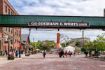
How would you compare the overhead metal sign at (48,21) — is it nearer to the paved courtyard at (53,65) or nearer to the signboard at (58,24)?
the signboard at (58,24)

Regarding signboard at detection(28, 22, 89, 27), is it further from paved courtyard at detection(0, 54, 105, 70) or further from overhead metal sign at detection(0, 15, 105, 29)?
paved courtyard at detection(0, 54, 105, 70)

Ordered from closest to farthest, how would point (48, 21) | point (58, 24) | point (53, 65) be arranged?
point (53, 65) → point (58, 24) → point (48, 21)

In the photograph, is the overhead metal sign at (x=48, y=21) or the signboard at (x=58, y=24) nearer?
the signboard at (x=58, y=24)

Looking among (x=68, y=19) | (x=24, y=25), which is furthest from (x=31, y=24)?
(x=68, y=19)

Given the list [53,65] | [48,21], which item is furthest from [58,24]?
[53,65]

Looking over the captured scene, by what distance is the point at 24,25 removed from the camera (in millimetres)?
61406

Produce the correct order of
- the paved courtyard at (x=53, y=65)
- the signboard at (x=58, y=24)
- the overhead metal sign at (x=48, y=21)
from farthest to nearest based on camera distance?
1. the overhead metal sign at (x=48, y=21)
2. the signboard at (x=58, y=24)
3. the paved courtyard at (x=53, y=65)

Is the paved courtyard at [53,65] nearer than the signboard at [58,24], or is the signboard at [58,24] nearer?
the paved courtyard at [53,65]

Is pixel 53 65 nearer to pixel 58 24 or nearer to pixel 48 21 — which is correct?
pixel 58 24

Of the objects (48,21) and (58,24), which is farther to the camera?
(48,21)

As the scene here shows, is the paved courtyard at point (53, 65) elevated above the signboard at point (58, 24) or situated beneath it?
situated beneath

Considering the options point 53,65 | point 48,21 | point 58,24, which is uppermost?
point 48,21

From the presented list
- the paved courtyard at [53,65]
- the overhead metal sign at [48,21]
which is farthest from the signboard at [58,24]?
the paved courtyard at [53,65]

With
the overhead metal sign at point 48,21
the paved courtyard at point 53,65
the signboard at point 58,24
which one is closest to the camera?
the paved courtyard at point 53,65
